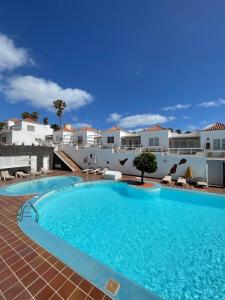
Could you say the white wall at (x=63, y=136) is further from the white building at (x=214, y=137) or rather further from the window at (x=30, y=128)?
the white building at (x=214, y=137)

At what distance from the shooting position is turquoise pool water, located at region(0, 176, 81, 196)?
12723 millimetres

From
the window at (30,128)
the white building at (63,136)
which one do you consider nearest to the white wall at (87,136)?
the white building at (63,136)

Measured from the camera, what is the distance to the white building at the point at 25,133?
1229 inches

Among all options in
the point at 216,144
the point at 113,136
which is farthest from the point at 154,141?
the point at 216,144

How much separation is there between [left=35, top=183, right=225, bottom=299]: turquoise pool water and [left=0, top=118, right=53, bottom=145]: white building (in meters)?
23.6

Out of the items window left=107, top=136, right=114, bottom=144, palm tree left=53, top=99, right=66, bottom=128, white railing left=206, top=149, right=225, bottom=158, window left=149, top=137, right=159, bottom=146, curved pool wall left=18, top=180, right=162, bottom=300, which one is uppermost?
palm tree left=53, top=99, right=66, bottom=128

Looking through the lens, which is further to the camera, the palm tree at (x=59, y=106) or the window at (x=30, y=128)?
the palm tree at (x=59, y=106)

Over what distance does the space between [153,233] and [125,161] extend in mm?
14797

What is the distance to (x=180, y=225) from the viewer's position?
8.80 meters

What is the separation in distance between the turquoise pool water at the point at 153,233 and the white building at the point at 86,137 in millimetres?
20913

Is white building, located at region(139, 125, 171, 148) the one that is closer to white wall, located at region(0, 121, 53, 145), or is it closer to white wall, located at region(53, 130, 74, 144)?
white wall, located at region(53, 130, 74, 144)

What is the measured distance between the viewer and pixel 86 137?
34094mm

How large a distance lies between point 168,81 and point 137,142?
533 inches

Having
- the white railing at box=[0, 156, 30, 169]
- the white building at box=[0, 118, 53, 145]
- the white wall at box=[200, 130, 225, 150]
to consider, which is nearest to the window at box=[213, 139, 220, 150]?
the white wall at box=[200, 130, 225, 150]
